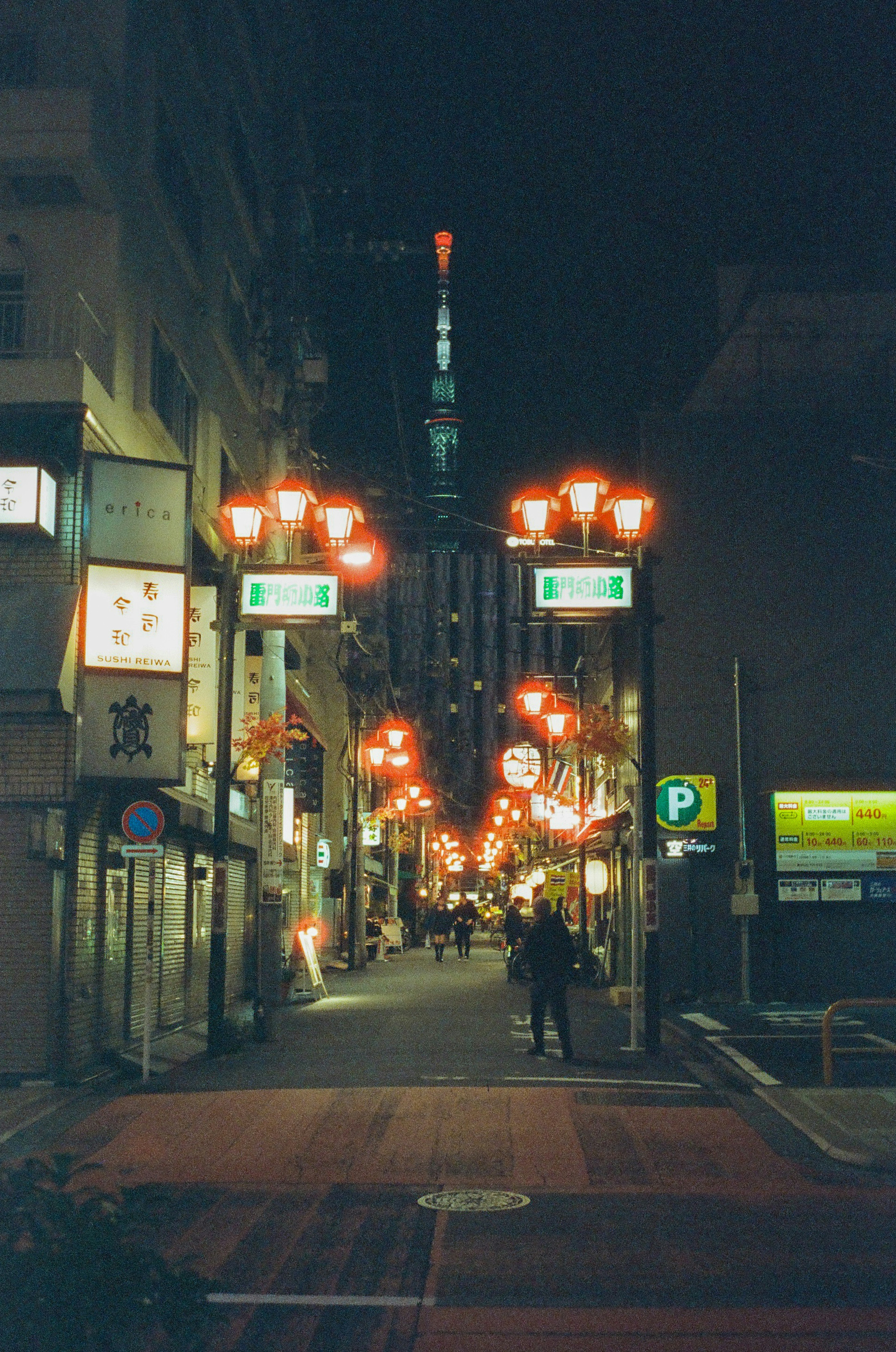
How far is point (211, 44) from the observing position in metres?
25.7

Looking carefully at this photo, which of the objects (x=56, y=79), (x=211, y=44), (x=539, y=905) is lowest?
(x=539, y=905)

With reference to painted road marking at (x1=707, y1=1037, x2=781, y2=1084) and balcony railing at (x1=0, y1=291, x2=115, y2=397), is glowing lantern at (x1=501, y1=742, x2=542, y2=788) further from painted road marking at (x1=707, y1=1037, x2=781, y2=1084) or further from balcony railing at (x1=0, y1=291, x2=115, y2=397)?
balcony railing at (x1=0, y1=291, x2=115, y2=397)

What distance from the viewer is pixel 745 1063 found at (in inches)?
659

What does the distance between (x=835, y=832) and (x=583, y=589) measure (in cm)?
1209

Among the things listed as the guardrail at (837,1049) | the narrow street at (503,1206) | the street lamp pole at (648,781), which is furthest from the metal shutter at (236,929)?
the guardrail at (837,1049)

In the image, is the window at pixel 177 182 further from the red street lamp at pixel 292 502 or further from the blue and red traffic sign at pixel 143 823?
the blue and red traffic sign at pixel 143 823

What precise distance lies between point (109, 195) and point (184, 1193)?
42.8ft

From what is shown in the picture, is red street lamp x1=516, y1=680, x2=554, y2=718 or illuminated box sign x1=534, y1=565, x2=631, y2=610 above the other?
red street lamp x1=516, y1=680, x2=554, y2=718

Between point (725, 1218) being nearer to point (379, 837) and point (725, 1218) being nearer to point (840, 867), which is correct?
point (840, 867)

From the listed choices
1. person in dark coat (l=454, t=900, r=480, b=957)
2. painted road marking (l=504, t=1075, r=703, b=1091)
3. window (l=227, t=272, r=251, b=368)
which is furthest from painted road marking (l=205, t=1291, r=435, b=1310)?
person in dark coat (l=454, t=900, r=480, b=957)

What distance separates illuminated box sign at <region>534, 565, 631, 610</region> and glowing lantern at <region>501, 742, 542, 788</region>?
80.0 feet

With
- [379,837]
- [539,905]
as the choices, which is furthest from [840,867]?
[379,837]

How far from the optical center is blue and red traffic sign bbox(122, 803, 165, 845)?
615 inches

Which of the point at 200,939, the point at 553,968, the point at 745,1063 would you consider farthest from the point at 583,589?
the point at 200,939
